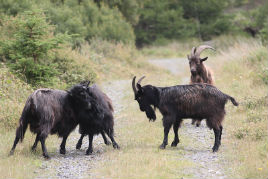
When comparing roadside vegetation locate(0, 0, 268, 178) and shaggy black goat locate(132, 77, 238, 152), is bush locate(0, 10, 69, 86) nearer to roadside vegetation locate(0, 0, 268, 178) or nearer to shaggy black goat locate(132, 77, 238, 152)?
roadside vegetation locate(0, 0, 268, 178)

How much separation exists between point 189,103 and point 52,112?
2.98 metres

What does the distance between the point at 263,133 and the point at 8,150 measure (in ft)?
18.8

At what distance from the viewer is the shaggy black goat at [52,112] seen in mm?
8625

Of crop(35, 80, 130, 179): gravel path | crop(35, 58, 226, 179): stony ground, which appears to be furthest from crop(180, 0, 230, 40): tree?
crop(35, 80, 130, 179): gravel path

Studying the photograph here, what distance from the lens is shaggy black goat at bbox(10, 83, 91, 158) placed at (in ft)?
28.3

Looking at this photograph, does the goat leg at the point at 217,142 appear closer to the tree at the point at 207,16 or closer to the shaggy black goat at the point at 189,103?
the shaggy black goat at the point at 189,103

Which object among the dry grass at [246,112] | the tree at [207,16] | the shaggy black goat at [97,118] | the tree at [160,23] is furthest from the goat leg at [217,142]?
the tree at [207,16]

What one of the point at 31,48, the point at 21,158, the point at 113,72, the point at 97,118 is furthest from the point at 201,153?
→ the point at 113,72

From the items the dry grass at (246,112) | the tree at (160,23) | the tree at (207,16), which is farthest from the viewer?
the tree at (207,16)

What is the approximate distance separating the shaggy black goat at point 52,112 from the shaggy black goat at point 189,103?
1347 millimetres

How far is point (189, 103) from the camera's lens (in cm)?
943

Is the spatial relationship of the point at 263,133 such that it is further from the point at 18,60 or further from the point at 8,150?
the point at 18,60

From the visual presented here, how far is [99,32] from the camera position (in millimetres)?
26625

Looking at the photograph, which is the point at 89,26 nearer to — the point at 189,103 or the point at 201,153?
the point at 189,103
